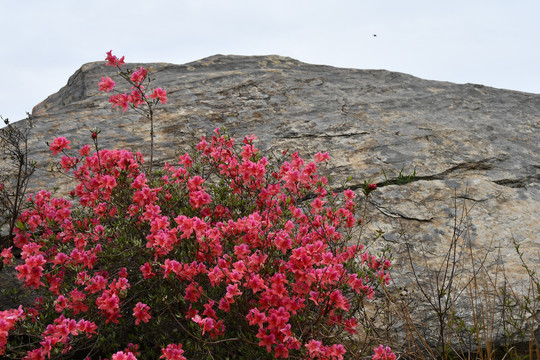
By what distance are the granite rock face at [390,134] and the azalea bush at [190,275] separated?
1.14 m

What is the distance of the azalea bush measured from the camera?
8.87ft

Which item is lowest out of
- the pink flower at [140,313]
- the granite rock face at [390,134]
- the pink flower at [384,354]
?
the pink flower at [384,354]

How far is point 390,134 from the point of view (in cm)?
593

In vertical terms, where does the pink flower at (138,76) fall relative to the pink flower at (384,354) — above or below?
above

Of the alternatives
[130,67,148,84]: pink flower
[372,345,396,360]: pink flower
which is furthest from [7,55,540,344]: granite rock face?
[130,67,148,84]: pink flower

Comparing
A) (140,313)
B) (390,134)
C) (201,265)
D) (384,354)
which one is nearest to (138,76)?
(201,265)

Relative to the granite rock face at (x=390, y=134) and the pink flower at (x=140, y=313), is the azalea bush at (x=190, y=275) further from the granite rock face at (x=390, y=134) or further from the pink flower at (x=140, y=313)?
the granite rock face at (x=390, y=134)

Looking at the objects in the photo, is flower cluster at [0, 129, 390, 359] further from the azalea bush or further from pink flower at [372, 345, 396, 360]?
pink flower at [372, 345, 396, 360]

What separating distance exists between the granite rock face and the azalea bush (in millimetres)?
1144

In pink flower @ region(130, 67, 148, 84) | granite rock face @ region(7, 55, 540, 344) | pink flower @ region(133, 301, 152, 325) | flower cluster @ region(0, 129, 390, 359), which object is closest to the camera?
flower cluster @ region(0, 129, 390, 359)

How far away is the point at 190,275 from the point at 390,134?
3887 millimetres

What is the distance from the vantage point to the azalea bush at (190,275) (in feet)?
8.87

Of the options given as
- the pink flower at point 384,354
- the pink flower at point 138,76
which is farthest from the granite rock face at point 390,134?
the pink flower at point 138,76

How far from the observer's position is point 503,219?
4.50m
